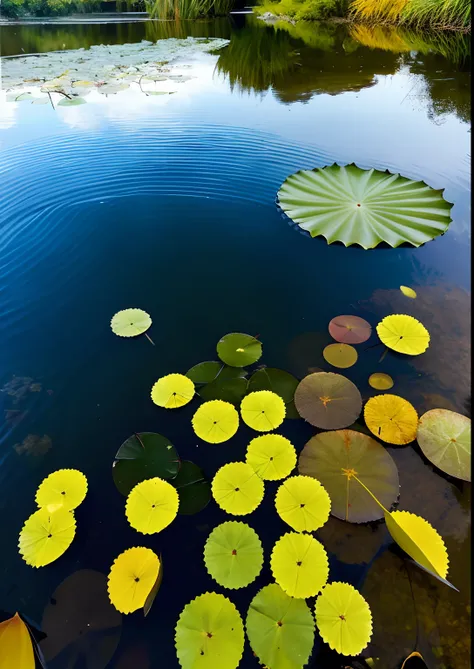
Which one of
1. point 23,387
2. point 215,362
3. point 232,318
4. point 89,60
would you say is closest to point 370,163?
point 232,318

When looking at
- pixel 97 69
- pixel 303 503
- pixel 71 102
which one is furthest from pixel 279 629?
pixel 97 69

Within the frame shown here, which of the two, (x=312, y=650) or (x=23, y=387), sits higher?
(x=23, y=387)

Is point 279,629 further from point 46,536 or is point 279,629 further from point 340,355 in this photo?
point 340,355

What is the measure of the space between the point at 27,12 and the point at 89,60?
1370cm

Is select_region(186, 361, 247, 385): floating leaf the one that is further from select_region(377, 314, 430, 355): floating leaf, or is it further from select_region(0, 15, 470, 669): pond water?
select_region(377, 314, 430, 355): floating leaf

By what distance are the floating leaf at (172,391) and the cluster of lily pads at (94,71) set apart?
6.16 m

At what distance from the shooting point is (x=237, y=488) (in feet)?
6.03

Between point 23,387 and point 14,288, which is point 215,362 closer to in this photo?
point 23,387

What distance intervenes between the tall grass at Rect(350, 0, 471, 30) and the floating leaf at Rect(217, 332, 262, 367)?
39.8ft

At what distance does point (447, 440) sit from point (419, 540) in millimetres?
587

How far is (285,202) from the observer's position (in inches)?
150

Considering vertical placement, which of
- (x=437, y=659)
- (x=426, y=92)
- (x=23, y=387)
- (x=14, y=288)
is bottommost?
(x=437, y=659)

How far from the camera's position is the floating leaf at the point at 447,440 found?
192cm

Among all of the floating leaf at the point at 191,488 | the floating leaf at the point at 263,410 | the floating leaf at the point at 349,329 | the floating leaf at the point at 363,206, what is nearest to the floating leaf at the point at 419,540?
the floating leaf at the point at 263,410
